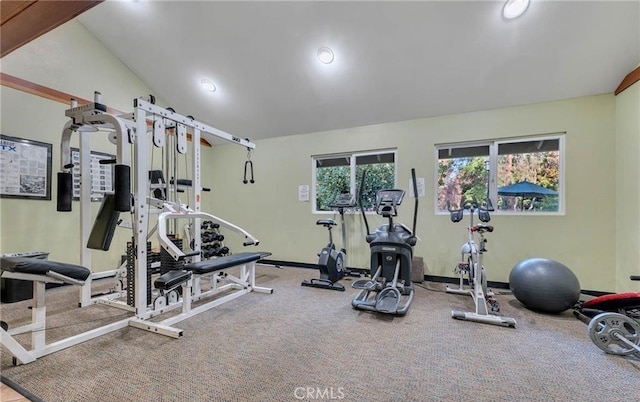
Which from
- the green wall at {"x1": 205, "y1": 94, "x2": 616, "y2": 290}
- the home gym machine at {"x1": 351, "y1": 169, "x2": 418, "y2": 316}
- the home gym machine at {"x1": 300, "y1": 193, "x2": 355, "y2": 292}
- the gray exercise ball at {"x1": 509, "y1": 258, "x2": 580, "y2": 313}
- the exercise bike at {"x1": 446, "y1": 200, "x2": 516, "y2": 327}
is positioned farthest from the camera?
the home gym machine at {"x1": 300, "y1": 193, "x2": 355, "y2": 292}

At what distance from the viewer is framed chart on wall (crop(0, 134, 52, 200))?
3.17 meters

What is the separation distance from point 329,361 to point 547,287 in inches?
93.8

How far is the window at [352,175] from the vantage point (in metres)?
4.48

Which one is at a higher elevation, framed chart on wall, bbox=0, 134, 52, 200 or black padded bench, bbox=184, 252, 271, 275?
framed chart on wall, bbox=0, 134, 52, 200

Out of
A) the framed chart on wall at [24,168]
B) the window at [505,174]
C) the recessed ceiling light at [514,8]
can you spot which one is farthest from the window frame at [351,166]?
the framed chart on wall at [24,168]

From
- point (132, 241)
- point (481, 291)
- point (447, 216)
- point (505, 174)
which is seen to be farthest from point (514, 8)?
point (132, 241)

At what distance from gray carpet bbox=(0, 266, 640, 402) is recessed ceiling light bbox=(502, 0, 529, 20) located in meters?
3.12

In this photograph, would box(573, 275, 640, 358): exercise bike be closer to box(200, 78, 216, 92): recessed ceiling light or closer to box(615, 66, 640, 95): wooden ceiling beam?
box(615, 66, 640, 95): wooden ceiling beam

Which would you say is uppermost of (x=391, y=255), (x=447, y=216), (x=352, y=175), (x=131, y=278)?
(x=352, y=175)

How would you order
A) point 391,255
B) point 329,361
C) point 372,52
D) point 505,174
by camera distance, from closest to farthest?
point 329,361
point 391,255
point 372,52
point 505,174

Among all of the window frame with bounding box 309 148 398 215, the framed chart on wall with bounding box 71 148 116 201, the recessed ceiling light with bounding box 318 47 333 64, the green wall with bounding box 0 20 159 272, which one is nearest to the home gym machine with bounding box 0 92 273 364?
the green wall with bounding box 0 20 159 272

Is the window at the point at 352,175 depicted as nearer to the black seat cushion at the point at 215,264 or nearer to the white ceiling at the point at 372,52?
the white ceiling at the point at 372,52

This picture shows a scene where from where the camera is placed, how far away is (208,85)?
4379 mm

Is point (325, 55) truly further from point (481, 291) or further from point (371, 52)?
point (481, 291)
